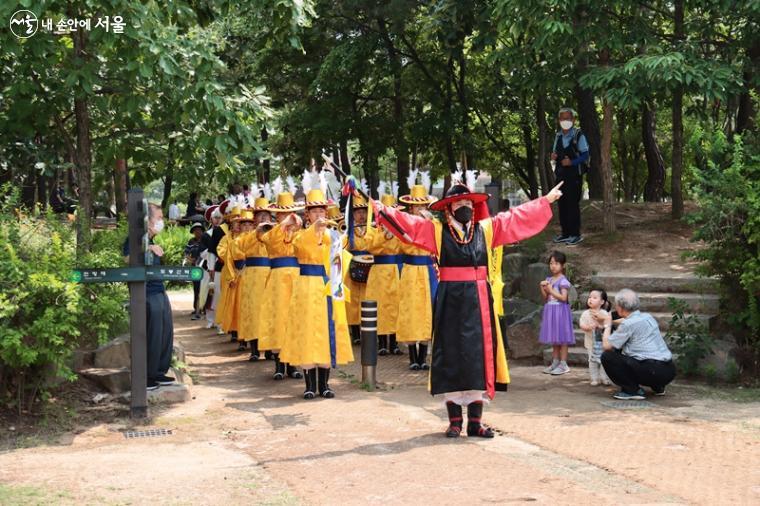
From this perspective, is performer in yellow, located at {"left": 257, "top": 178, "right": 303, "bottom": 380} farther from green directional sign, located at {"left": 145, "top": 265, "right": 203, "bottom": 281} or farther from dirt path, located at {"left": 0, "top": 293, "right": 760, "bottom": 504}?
green directional sign, located at {"left": 145, "top": 265, "right": 203, "bottom": 281}

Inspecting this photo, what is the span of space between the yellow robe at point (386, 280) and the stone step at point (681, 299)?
249 cm

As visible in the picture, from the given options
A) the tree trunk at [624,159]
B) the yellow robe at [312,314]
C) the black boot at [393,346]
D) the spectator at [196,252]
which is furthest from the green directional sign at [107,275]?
the tree trunk at [624,159]

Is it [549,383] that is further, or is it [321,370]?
[549,383]

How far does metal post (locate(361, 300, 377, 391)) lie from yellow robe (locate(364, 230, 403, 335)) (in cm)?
206

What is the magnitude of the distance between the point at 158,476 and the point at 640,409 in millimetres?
4978

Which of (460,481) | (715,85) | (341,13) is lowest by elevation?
(460,481)

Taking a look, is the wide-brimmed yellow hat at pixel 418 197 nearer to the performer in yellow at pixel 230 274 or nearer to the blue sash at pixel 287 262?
the blue sash at pixel 287 262

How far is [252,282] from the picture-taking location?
13.9m

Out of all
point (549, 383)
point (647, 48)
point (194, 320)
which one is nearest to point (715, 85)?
point (647, 48)

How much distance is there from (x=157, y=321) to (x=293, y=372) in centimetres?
246

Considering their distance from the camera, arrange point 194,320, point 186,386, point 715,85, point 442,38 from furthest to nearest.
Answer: point 194,320
point 442,38
point 715,85
point 186,386

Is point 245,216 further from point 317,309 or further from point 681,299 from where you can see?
point 681,299

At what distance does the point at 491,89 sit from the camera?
2152 cm

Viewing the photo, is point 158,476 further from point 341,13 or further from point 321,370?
point 341,13
